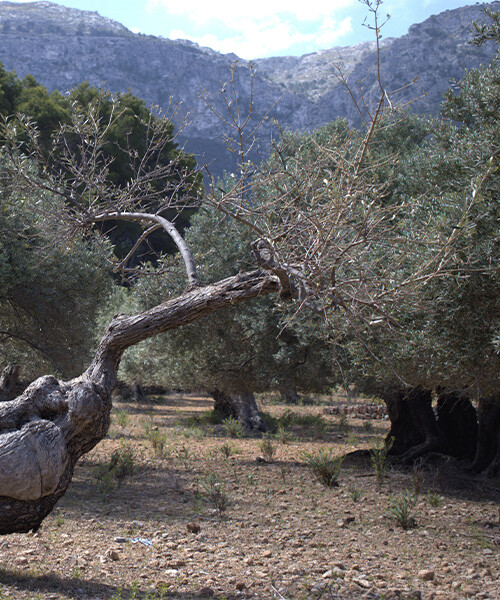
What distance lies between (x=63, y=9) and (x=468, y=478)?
168527 millimetres

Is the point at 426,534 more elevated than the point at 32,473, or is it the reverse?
the point at 32,473

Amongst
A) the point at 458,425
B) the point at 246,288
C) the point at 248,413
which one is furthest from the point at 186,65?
the point at 246,288

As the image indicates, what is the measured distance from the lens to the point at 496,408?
9.33 meters

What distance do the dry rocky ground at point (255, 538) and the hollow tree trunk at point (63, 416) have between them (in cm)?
69

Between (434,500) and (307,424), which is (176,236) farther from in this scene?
(307,424)

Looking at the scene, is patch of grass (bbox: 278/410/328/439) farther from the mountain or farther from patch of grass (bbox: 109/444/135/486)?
the mountain

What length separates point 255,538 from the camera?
6.20 m

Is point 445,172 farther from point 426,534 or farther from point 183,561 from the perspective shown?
point 183,561

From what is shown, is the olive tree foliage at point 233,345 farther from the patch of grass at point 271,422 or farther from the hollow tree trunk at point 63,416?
the hollow tree trunk at point 63,416

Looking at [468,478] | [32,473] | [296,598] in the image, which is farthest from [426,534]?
[32,473]

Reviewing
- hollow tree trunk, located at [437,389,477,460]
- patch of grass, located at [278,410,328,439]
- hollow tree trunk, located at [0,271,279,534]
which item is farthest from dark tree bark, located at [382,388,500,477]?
hollow tree trunk, located at [0,271,279,534]

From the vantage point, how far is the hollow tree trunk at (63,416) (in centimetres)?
422

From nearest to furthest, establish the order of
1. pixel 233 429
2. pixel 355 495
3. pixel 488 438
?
pixel 355 495
pixel 488 438
pixel 233 429

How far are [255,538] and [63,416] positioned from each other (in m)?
2.78
